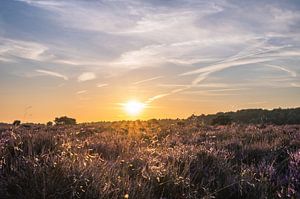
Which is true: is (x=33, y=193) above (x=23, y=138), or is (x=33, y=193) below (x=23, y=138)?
below

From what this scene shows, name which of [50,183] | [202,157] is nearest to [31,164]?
[50,183]

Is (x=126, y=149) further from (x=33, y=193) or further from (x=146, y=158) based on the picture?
(x=33, y=193)

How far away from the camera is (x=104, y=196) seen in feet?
16.4

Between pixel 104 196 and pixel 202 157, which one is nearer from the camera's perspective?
pixel 104 196

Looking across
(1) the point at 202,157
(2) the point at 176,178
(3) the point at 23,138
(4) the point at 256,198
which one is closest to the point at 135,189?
(2) the point at 176,178

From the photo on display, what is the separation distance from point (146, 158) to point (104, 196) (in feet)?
7.93

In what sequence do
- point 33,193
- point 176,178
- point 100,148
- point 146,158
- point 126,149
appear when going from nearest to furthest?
point 33,193
point 176,178
point 146,158
point 126,149
point 100,148

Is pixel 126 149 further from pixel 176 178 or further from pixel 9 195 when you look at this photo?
pixel 9 195

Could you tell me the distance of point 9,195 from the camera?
4887mm

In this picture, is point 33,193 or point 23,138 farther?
point 23,138

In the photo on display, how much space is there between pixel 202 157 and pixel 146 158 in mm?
1219

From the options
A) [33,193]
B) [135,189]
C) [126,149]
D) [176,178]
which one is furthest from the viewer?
[126,149]

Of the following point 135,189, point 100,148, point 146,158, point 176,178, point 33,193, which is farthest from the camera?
point 100,148

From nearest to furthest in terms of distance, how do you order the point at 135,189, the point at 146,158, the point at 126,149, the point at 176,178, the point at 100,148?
the point at 135,189 < the point at 176,178 < the point at 146,158 < the point at 126,149 < the point at 100,148
